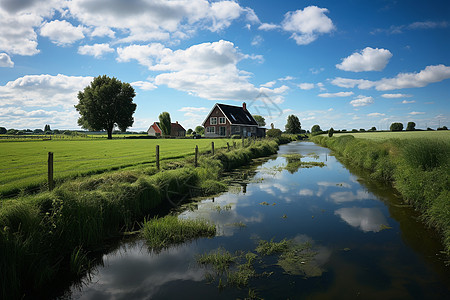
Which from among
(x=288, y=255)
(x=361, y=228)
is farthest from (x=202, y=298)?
(x=361, y=228)

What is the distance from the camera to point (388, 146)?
54.2 feet

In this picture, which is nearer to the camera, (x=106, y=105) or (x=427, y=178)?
(x=427, y=178)

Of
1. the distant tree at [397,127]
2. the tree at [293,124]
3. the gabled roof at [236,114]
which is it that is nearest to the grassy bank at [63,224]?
the gabled roof at [236,114]

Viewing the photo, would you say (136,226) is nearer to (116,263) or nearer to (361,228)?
(116,263)

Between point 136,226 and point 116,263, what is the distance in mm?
Result: 2074

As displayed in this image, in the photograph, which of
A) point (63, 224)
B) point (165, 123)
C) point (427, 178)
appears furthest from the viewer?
point (165, 123)

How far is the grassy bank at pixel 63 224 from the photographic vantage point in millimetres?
4668

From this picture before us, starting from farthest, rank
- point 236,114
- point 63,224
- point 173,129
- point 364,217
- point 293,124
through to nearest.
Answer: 1. point 293,124
2. point 173,129
3. point 236,114
4. point 364,217
5. point 63,224

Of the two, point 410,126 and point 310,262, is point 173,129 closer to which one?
point 410,126

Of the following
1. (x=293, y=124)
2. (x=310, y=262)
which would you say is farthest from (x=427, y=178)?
(x=293, y=124)

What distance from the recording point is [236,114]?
5688 cm

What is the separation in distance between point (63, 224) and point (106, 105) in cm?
5283

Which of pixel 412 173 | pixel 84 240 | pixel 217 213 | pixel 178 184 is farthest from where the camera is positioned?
pixel 178 184

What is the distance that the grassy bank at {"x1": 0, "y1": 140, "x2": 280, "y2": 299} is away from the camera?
15.3 feet
